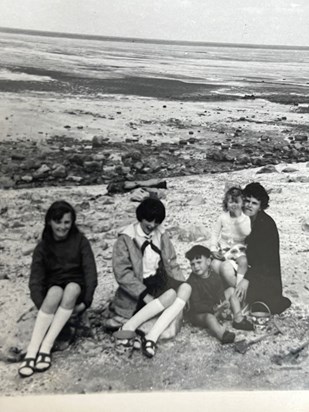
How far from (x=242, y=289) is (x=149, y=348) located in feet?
1.69

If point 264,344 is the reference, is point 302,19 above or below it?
above

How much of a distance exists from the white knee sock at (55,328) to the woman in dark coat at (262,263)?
0.79 metres

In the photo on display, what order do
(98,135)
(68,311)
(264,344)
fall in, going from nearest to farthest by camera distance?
(68,311)
(264,344)
(98,135)

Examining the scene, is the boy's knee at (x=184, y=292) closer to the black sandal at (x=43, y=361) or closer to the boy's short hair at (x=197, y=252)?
the boy's short hair at (x=197, y=252)

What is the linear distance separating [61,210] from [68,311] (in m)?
→ 0.43

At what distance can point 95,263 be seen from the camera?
2059mm

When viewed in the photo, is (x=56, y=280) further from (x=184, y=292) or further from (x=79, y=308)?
(x=184, y=292)

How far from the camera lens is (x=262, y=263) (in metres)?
2.19

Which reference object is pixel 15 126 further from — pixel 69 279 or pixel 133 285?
pixel 133 285

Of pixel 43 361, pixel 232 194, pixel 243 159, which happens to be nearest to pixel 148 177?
pixel 232 194

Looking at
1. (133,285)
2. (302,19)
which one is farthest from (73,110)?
(302,19)

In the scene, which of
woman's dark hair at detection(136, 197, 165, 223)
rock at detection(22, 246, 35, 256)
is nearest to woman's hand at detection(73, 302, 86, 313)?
rock at detection(22, 246, 35, 256)

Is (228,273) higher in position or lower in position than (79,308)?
higher

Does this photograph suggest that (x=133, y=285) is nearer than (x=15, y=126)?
Yes
